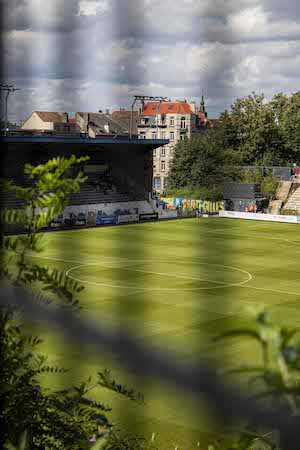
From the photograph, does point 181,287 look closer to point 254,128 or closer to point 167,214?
point 167,214

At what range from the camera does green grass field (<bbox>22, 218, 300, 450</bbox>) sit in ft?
23.1

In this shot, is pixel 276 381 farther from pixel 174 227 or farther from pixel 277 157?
pixel 277 157

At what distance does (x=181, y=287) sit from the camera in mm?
15445

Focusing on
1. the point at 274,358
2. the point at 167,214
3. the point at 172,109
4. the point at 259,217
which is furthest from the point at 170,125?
the point at 274,358

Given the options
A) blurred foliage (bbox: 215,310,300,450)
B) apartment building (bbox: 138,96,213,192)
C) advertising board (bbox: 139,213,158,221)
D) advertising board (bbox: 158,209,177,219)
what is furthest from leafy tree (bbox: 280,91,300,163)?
blurred foliage (bbox: 215,310,300,450)

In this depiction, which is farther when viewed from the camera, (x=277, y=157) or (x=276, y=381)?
(x=277, y=157)

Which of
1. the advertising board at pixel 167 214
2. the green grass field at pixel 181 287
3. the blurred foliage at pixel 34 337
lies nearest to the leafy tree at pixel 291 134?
the advertising board at pixel 167 214

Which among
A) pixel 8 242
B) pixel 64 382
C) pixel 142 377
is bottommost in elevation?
pixel 64 382

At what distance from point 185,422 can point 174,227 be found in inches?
800

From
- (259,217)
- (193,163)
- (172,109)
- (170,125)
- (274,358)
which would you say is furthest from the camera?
(172,109)

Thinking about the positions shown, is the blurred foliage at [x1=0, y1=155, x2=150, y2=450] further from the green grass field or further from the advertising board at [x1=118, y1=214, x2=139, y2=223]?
the advertising board at [x1=118, y1=214, x2=139, y2=223]

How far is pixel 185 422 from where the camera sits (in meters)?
7.00

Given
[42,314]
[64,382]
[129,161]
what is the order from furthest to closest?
[129,161], [64,382], [42,314]

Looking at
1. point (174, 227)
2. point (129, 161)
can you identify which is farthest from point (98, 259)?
point (129, 161)
